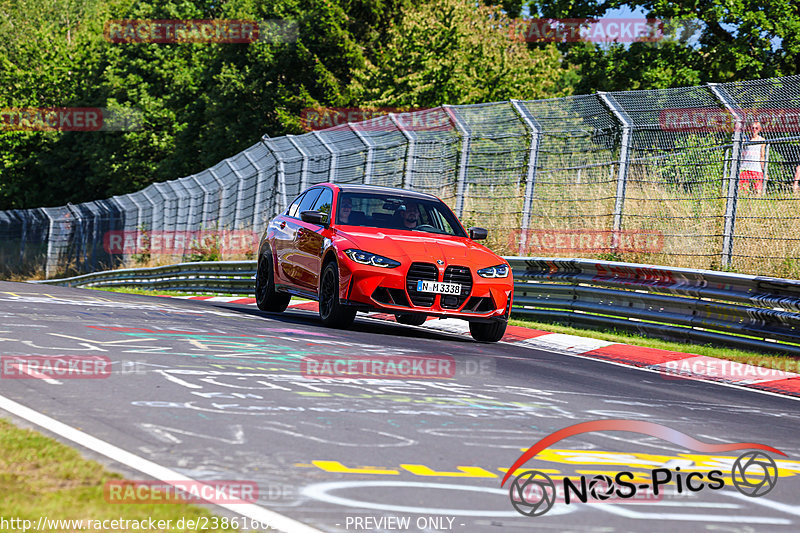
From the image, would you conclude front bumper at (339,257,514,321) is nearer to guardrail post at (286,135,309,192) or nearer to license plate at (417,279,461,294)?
license plate at (417,279,461,294)

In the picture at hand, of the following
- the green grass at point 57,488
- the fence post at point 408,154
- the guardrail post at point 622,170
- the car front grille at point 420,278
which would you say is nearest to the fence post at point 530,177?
the guardrail post at point 622,170

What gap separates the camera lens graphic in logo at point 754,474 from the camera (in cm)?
512

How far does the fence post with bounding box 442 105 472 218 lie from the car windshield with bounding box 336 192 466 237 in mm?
4709

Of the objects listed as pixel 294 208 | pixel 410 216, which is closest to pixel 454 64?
pixel 294 208

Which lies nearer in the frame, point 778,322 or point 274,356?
point 274,356

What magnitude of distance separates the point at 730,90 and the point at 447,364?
673cm

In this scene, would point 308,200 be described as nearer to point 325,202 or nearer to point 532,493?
point 325,202

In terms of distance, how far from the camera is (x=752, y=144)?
13234 mm

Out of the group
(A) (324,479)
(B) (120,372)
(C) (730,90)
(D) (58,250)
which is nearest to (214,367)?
(B) (120,372)

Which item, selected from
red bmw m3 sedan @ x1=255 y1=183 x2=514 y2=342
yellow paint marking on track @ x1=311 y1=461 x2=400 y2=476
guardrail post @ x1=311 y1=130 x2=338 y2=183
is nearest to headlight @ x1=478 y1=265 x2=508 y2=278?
red bmw m3 sedan @ x1=255 y1=183 x2=514 y2=342

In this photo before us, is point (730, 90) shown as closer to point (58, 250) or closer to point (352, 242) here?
point (352, 242)

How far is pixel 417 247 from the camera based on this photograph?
38.0ft

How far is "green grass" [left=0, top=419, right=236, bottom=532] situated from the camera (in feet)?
12.9

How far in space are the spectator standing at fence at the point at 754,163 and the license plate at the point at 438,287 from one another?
4100mm
